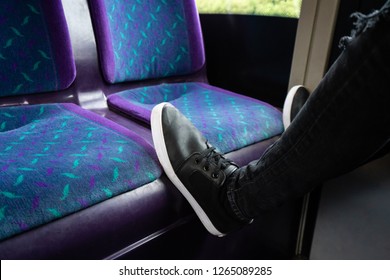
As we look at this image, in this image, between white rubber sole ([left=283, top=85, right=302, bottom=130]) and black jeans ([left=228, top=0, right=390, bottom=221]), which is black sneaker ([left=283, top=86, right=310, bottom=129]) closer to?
white rubber sole ([left=283, top=85, right=302, bottom=130])

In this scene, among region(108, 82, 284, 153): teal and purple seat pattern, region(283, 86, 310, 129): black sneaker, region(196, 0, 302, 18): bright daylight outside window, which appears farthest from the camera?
region(196, 0, 302, 18): bright daylight outside window

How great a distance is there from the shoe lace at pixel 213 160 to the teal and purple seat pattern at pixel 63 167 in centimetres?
10

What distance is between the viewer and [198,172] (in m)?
0.66

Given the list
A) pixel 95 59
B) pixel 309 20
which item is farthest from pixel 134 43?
pixel 309 20

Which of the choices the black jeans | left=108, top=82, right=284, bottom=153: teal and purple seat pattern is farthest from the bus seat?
the black jeans

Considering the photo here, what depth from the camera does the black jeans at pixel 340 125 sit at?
43cm

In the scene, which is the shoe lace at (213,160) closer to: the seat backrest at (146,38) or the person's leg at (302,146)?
the person's leg at (302,146)

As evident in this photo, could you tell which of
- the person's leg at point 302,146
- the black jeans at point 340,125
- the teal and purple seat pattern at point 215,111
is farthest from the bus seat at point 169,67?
the black jeans at point 340,125

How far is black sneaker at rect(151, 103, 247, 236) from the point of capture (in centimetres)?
66

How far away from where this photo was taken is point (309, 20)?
0.87 metres

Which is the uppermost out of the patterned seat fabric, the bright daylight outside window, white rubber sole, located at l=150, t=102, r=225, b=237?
the bright daylight outside window

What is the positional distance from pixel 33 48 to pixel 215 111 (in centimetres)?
52

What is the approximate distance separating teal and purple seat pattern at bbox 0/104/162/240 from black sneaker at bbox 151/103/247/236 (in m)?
0.03
